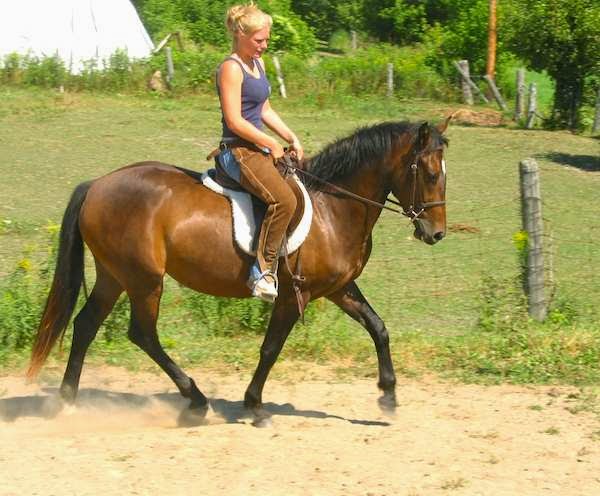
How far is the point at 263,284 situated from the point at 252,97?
1.11 m

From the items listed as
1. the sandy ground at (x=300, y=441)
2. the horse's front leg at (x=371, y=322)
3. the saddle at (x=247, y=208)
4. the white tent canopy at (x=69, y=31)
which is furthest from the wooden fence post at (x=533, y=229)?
the white tent canopy at (x=69, y=31)

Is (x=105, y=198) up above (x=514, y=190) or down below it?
above

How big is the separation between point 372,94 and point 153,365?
19.1m

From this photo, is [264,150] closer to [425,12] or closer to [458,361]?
[458,361]

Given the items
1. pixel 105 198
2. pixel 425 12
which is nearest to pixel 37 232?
pixel 105 198

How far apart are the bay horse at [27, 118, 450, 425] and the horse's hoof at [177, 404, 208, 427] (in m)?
0.01

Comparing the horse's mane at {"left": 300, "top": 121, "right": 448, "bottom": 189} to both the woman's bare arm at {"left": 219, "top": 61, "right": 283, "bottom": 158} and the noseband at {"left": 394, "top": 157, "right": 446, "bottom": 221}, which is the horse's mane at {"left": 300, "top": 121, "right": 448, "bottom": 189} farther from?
the woman's bare arm at {"left": 219, "top": 61, "right": 283, "bottom": 158}

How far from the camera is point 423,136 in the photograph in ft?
20.4

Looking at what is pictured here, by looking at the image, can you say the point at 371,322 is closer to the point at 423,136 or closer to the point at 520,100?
the point at 423,136

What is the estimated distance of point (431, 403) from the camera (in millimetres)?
6836

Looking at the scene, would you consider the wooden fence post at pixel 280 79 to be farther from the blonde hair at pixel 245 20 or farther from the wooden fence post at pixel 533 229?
the blonde hair at pixel 245 20

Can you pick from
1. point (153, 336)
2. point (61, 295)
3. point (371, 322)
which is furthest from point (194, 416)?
point (371, 322)

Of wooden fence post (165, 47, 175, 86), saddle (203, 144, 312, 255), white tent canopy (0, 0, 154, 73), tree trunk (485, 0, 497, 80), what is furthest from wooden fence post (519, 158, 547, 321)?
tree trunk (485, 0, 497, 80)

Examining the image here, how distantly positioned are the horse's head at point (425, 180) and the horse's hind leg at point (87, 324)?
6.49ft
